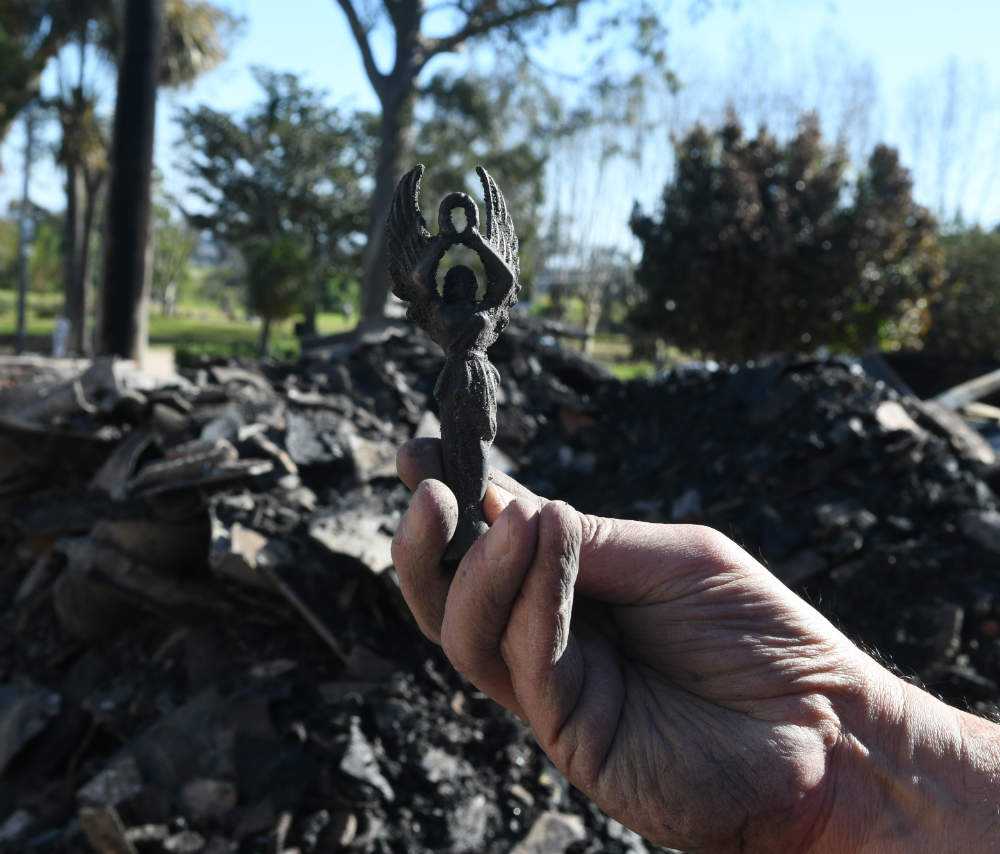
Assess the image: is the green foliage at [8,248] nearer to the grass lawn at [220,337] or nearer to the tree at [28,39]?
the grass lawn at [220,337]

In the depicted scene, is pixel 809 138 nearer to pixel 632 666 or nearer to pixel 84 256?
pixel 632 666

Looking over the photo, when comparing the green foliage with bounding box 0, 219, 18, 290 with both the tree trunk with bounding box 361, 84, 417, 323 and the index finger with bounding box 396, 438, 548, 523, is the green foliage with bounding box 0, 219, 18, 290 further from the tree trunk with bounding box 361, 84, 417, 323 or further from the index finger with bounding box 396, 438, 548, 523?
the index finger with bounding box 396, 438, 548, 523

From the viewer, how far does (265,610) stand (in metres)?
4.12

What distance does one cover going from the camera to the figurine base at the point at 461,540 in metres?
1.62

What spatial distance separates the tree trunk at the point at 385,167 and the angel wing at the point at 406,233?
1233cm

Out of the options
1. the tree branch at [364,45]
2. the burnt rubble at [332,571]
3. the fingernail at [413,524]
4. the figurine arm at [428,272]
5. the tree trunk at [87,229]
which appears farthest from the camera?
the tree trunk at [87,229]

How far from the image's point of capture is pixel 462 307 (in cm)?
178

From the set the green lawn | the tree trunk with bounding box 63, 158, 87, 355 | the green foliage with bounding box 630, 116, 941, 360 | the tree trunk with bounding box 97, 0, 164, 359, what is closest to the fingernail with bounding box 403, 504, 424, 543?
the tree trunk with bounding box 97, 0, 164, 359

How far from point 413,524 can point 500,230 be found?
30.0 inches

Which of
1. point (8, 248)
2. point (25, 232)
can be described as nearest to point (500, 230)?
point (25, 232)

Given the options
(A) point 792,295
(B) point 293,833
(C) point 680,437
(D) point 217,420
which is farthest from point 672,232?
(B) point 293,833

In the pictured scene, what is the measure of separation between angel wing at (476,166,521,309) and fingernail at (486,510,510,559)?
642 mm

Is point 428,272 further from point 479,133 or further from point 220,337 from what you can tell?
point 220,337

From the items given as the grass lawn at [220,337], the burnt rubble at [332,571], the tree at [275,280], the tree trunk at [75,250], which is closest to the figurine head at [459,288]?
the burnt rubble at [332,571]
